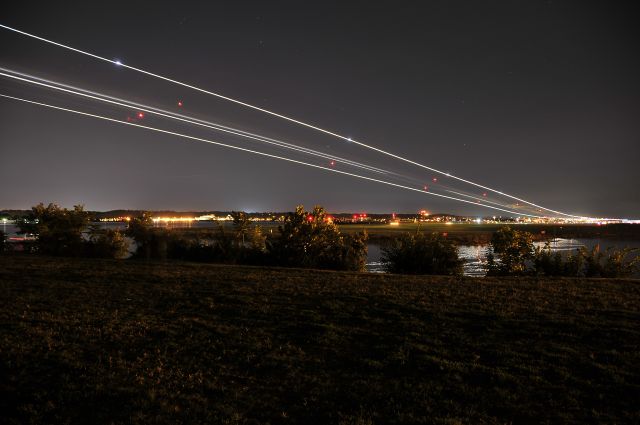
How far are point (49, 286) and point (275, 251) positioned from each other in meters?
12.6

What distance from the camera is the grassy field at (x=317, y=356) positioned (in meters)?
5.50

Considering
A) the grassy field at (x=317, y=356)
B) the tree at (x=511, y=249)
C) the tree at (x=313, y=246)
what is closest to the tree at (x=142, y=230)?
the tree at (x=313, y=246)

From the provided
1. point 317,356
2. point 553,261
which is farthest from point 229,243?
point 317,356

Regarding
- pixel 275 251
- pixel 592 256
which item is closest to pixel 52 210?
pixel 275 251

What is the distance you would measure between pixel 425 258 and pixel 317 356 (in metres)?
15.5

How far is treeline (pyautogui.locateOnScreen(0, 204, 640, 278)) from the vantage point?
70.4 ft

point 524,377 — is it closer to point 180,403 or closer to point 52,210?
point 180,403

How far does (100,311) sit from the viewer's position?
1025 centimetres

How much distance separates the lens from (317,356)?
7355 millimetres

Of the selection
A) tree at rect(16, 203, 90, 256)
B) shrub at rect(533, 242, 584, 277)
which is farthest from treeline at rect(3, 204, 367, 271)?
shrub at rect(533, 242, 584, 277)

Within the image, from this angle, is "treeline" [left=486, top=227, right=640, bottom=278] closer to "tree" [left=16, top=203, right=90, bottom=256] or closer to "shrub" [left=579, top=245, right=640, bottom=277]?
"shrub" [left=579, top=245, right=640, bottom=277]

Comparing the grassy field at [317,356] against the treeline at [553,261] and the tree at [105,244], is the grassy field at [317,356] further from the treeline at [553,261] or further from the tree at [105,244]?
the tree at [105,244]

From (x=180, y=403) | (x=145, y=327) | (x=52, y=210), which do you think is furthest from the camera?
(x=52, y=210)

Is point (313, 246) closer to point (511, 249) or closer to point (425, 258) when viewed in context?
point (425, 258)
